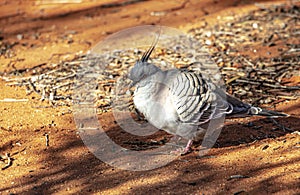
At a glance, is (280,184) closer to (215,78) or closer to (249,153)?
(249,153)

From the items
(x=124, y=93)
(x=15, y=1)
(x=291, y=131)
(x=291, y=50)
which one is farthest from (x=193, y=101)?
(x=15, y=1)

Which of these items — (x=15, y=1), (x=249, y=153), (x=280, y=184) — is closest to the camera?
(x=280, y=184)

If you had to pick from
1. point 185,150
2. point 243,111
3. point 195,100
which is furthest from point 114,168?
point 243,111

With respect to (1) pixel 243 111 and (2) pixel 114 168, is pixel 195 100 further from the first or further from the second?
(2) pixel 114 168

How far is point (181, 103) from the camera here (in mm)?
4410

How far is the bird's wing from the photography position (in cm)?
443

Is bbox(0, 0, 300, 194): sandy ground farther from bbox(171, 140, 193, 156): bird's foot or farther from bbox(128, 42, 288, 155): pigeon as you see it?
bbox(128, 42, 288, 155): pigeon

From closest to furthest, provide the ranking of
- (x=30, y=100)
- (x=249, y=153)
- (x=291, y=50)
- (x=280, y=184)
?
(x=280, y=184) → (x=249, y=153) → (x=30, y=100) → (x=291, y=50)

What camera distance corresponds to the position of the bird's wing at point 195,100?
4.43m

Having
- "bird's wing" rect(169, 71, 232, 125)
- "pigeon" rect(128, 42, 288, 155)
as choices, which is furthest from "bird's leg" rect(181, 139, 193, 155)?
"bird's wing" rect(169, 71, 232, 125)

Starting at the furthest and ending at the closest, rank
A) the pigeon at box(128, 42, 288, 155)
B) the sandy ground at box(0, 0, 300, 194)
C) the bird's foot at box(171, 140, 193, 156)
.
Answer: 1. the bird's foot at box(171, 140, 193, 156)
2. the pigeon at box(128, 42, 288, 155)
3. the sandy ground at box(0, 0, 300, 194)

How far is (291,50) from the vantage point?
6832 millimetres

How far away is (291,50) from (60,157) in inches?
145

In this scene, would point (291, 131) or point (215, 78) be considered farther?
point (215, 78)
